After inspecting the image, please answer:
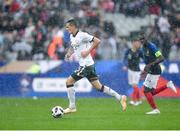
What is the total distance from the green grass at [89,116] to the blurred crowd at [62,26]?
15.9ft

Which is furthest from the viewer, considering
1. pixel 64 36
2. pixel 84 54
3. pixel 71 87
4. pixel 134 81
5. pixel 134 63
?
pixel 64 36

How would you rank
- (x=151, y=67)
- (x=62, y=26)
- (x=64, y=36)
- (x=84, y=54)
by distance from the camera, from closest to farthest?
(x=84, y=54) → (x=151, y=67) → (x=64, y=36) → (x=62, y=26)

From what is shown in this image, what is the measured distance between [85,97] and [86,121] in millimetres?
9657

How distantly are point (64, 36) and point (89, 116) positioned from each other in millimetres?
11530

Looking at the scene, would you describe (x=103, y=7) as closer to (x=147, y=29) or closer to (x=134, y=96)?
(x=147, y=29)

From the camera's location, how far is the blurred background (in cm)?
2639

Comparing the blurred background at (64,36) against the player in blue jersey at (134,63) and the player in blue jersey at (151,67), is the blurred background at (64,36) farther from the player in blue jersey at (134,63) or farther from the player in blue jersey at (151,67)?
the player in blue jersey at (151,67)

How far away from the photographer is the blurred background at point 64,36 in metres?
26.4

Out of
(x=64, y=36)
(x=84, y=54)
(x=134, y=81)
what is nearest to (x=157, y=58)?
(x=84, y=54)

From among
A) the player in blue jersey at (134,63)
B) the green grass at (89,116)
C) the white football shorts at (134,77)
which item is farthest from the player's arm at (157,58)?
the white football shorts at (134,77)

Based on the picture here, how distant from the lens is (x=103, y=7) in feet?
99.6

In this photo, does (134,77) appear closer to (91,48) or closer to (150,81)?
(150,81)

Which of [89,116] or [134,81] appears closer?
[89,116]

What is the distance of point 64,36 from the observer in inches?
1137
